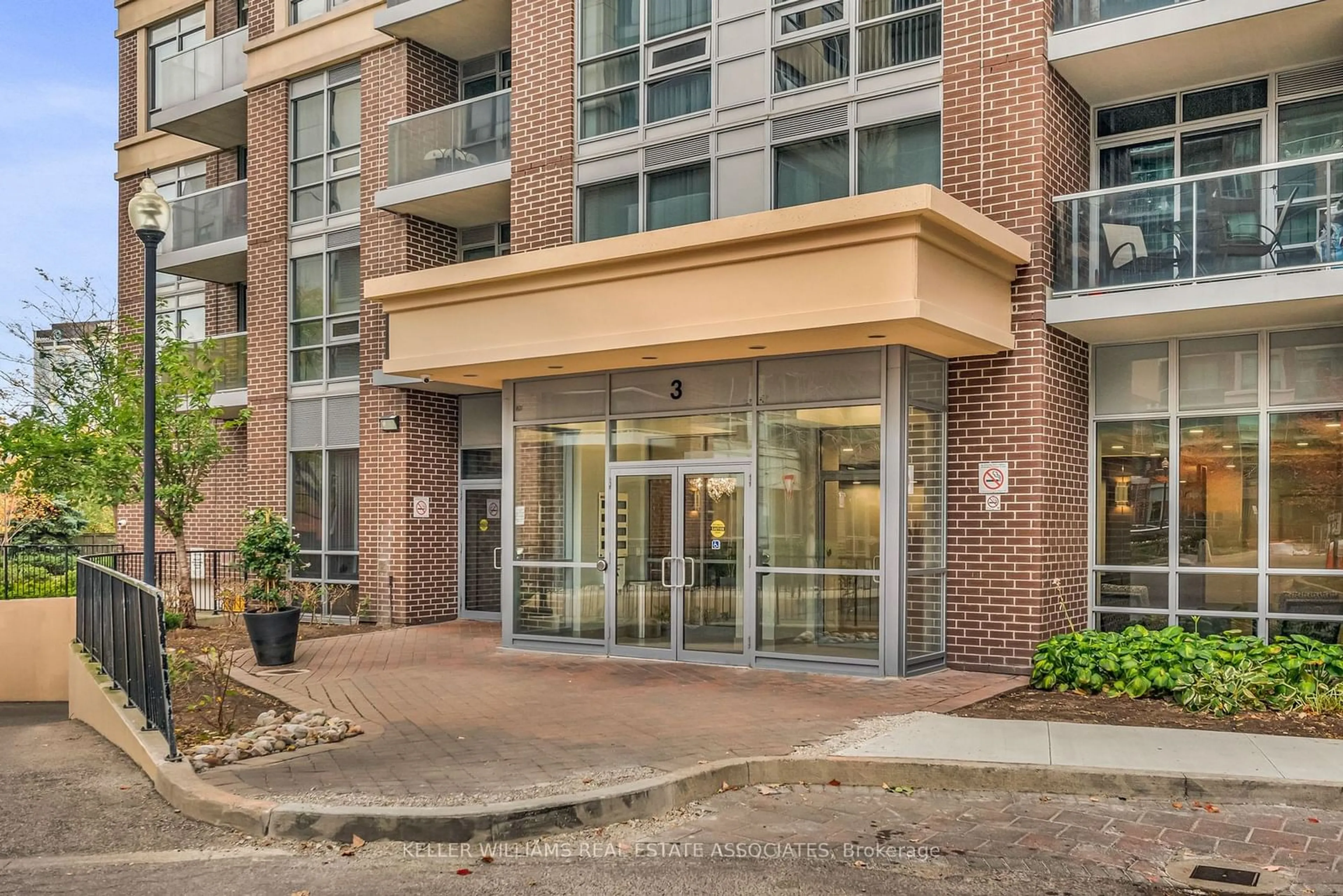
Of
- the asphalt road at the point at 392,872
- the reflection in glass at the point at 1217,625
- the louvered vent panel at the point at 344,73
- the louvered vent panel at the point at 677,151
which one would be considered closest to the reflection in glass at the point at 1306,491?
the reflection in glass at the point at 1217,625

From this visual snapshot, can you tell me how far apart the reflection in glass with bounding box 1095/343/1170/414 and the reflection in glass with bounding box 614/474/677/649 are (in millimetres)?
5107

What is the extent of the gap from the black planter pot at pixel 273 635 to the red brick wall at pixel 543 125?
556 centimetres

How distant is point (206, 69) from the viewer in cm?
2142

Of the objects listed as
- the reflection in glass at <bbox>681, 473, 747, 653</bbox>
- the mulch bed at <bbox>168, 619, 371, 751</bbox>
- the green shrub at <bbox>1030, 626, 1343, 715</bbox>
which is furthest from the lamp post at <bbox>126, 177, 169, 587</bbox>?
the green shrub at <bbox>1030, 626, 1343, 715</bbox>

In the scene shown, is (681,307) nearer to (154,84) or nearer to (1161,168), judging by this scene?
(1161,168)

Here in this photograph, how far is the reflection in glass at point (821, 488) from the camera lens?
11680mm

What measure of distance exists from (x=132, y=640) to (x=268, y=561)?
150 inches

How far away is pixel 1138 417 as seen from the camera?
12.8 metres

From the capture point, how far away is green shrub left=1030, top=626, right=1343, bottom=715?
384 inches

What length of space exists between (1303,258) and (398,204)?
40.2 feet

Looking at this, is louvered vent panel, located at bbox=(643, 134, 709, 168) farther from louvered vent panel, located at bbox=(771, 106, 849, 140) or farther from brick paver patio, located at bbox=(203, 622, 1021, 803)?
brick paver patio, located at bbox=(203, 622, 1021, 803)

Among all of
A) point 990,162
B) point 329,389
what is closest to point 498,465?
point 329,389

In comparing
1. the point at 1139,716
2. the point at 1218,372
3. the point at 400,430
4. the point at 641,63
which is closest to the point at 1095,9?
the point at 1218,372

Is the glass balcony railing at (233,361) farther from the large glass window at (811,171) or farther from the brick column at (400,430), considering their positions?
the large glass window at (811,171)
